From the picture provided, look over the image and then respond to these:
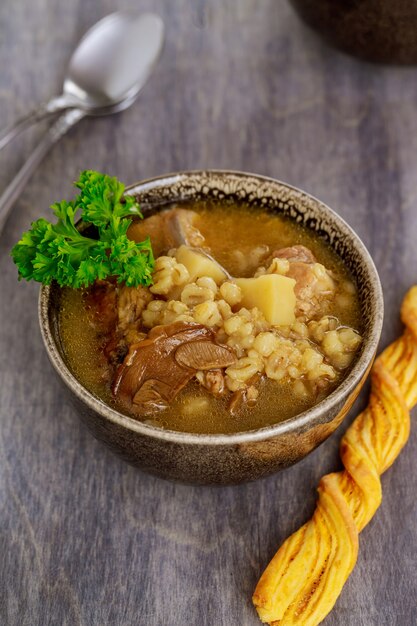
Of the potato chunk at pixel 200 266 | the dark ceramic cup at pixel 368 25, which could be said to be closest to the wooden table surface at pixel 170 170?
the dark ceramic cup at pixel 368 25

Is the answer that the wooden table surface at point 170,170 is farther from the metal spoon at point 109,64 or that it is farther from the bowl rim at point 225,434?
the bowl rim at point 225,434

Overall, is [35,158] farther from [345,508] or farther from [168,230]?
[345,508]

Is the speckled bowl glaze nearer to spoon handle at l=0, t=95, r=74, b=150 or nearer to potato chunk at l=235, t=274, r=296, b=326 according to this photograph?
potato chunk at l=235, t=274, r=296, b=326

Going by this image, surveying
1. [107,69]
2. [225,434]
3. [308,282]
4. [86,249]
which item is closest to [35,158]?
[107,69]

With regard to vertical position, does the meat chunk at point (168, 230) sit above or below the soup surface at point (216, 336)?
above

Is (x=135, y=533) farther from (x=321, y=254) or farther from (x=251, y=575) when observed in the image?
(x=321, y=254)

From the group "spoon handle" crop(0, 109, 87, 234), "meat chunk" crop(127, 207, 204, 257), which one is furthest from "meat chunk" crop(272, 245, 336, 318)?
"spoon handle" crop(0, 109, 87, 234)
